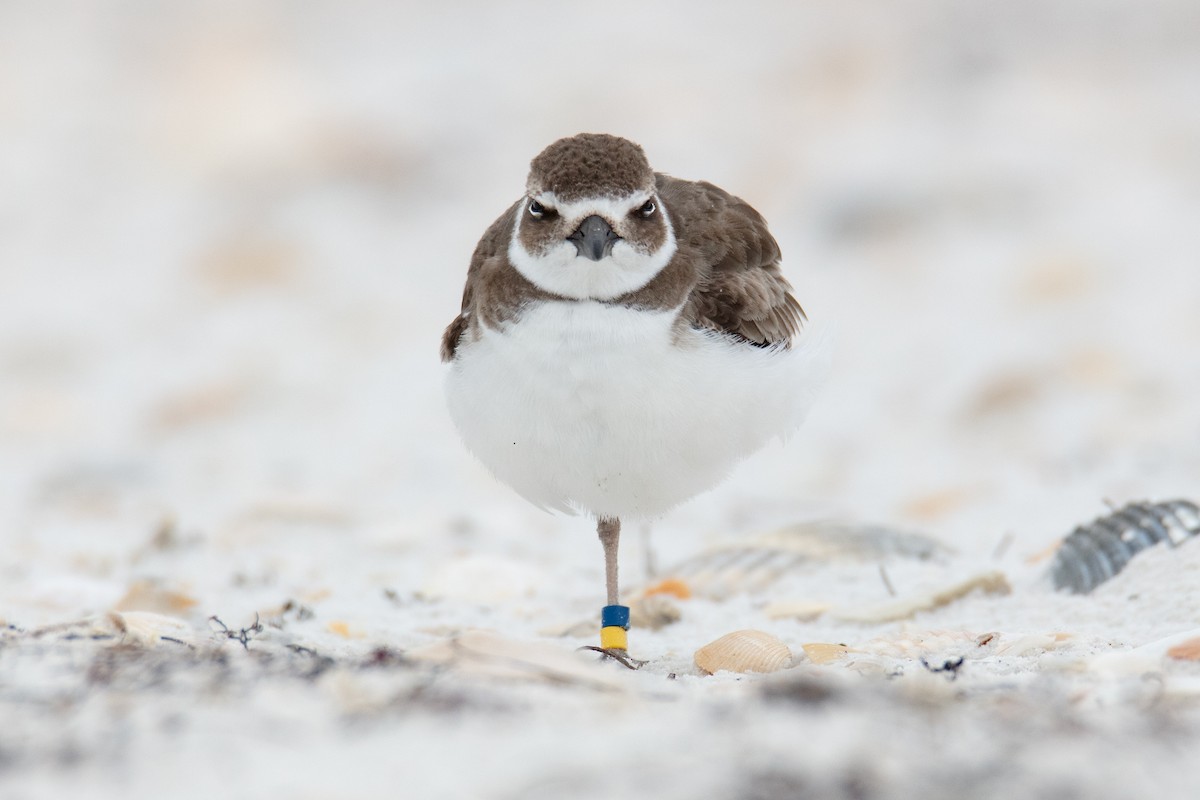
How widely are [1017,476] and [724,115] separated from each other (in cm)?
625

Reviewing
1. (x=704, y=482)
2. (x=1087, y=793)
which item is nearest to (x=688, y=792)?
(x=1087, y=793)

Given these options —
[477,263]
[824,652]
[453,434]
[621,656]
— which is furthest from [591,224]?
[453,434]

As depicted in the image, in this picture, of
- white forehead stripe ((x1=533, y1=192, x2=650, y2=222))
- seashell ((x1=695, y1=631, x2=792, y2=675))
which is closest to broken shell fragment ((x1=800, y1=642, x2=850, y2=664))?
seashell ((x1=695, y1=631, x2=792, y2=675))

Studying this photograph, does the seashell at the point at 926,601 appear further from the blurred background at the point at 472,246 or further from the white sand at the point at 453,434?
the blurred background at the point at 472,246

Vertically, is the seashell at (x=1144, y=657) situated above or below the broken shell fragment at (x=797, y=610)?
below

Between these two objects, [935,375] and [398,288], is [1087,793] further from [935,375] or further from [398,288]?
[398,288]

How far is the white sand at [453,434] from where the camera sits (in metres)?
2.43

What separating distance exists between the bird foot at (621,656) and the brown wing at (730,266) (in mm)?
963

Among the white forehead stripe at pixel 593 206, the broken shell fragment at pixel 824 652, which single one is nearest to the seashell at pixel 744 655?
the broken shell fragment at pixel 824 652

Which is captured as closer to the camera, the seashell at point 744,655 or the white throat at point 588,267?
the seashell at point 744,655

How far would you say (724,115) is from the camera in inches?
480

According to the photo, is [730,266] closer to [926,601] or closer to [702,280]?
[702,280]

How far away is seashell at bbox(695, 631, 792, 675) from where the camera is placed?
3506 millimetres

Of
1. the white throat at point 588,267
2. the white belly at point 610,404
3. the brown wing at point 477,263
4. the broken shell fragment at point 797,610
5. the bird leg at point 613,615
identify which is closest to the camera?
the white belly at point 610,404
